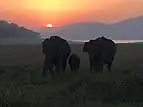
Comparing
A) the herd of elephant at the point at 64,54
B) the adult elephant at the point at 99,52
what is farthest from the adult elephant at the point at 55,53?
the adult elephant at the point at 99,52

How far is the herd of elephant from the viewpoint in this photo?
22.5 metres

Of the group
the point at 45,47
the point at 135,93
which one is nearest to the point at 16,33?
the point at 45,47

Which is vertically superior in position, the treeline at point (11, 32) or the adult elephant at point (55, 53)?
the adult elephant at point (55, 53)

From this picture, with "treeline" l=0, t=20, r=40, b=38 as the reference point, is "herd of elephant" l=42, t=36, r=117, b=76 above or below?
above

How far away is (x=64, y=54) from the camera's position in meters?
23.3

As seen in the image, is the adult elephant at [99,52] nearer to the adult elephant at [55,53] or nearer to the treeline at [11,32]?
the adult elephant at [55,53]

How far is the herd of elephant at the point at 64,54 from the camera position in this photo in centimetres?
2247

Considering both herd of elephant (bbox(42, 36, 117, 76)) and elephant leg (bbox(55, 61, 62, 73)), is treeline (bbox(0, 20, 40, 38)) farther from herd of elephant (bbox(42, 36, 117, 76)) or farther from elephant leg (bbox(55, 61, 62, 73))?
elephant leg (bbox(55, 61, 62, 73))

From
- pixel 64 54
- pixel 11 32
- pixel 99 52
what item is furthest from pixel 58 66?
pixel 11 32

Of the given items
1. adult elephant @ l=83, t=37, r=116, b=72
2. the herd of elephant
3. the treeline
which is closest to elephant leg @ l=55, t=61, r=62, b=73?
the herd of elephant

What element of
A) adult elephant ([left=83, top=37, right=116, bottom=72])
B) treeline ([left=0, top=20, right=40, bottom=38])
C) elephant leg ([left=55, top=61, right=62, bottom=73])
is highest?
adult elephant ([left=83, top=37, right=116, bottom=72])

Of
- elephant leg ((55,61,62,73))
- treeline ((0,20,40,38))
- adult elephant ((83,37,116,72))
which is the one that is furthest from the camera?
treeline ((0,20,40,38))

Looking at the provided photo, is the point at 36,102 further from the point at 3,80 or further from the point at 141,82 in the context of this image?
the point at 3,80

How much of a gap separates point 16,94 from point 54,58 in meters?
10.6
